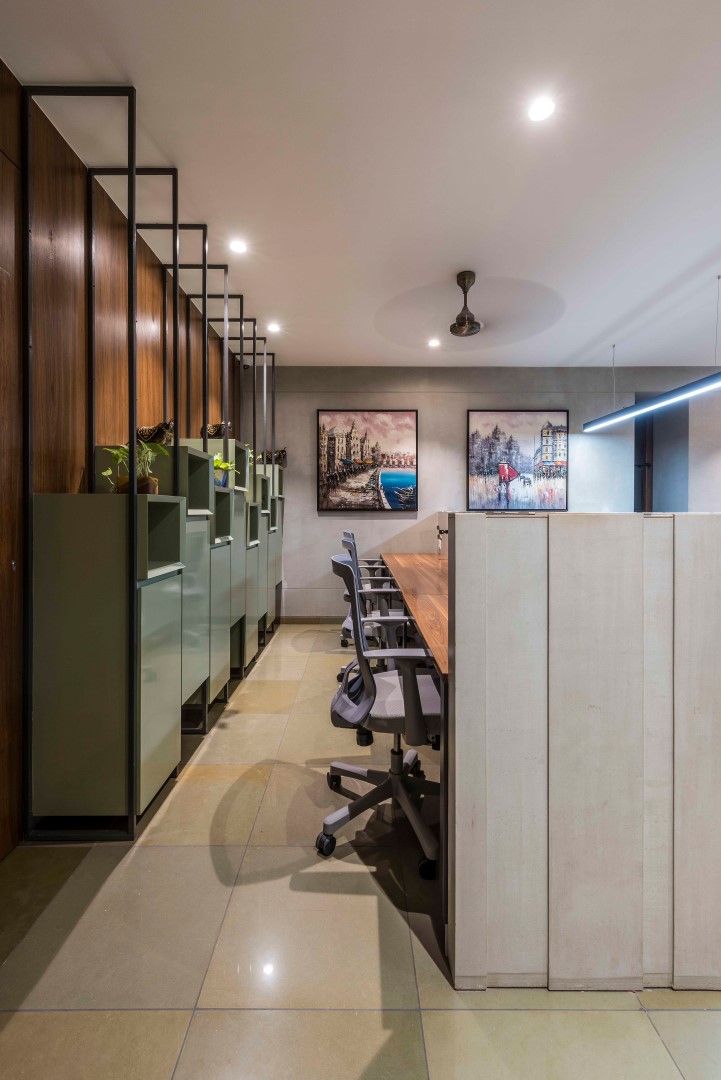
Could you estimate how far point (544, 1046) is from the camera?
4.28ft

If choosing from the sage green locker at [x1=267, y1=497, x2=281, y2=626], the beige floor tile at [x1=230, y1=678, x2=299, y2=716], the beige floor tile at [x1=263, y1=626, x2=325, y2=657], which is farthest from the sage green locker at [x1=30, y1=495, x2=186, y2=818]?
the sage green locker at [x1=267, y1=497, x2=281, y2=626]

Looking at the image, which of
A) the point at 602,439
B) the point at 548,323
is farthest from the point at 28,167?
the point at 602,439

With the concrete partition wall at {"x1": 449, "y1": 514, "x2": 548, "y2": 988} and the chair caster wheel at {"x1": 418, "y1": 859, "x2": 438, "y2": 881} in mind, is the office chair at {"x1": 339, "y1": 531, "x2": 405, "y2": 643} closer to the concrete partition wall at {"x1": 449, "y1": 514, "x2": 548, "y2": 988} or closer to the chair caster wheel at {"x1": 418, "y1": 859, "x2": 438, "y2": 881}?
the concrete partition wall at {"x1": 449, "y1": 514, "x2": 548, "y2": 988}

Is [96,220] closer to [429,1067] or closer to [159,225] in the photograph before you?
[159,225]

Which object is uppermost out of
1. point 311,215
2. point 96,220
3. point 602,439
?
point 311,215

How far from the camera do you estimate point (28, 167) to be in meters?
2.19

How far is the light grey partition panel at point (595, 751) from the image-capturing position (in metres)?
1.46

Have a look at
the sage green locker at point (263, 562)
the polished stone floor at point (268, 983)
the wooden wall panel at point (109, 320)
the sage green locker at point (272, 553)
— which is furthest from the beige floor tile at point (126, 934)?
the sage green locker at point (272, 553)

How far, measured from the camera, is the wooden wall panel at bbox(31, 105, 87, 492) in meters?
2.26

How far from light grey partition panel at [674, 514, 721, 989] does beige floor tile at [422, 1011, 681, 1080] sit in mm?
247

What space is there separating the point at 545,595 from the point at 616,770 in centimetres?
51

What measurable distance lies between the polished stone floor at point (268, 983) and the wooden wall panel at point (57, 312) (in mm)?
1559

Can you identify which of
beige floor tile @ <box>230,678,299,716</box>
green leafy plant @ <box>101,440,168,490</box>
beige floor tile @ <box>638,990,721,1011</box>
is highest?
green leafy plant @ <box>101,440,168,490</box>

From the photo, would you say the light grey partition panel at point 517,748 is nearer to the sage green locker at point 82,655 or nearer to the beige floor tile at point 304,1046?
the beige floor tile at point 304,1046
